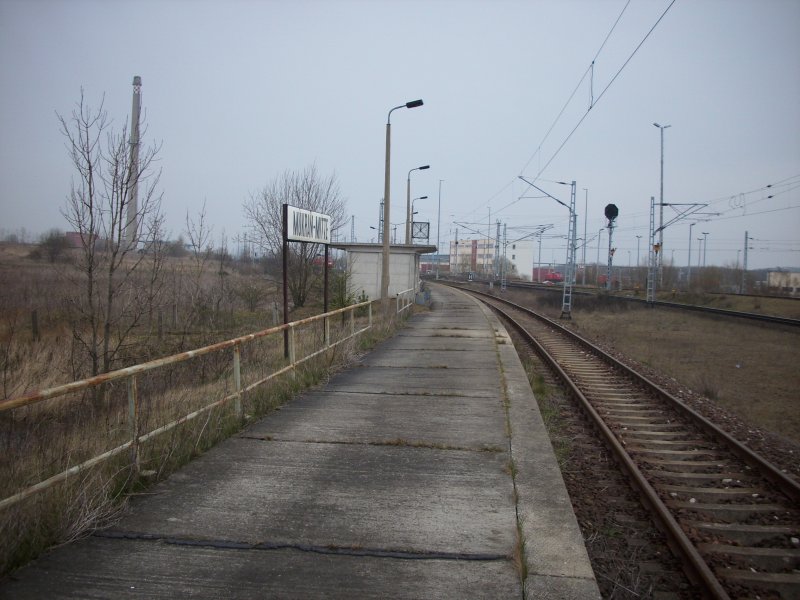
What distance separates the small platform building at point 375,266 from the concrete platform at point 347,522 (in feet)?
72.0

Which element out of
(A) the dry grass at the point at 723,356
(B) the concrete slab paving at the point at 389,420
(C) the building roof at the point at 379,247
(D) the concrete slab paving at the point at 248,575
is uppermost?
(C) the building roof at the point at 379,247

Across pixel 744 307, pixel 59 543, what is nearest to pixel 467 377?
pixel 59 543

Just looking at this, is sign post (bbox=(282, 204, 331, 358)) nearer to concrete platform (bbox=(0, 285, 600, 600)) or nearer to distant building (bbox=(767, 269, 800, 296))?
concrete platform (bbox=(0, 285, 600, 600))

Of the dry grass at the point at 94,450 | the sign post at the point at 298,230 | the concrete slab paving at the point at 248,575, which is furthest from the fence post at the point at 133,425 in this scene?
the sign post at the point at 298,230

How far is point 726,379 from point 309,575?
45.8ft

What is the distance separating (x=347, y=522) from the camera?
395 cm

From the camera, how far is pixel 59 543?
353cm

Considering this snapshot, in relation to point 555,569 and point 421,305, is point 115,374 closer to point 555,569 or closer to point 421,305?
point 555,569

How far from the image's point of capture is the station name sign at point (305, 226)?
29.8ft

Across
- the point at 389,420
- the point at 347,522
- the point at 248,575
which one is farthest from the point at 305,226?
the point at 248,575

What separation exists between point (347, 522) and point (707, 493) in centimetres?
379

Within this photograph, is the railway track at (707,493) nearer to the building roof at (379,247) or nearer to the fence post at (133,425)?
the fence post at (133,425)

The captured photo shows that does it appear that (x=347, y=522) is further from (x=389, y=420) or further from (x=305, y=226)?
(x=305, y=226)

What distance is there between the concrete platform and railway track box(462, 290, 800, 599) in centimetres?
89
